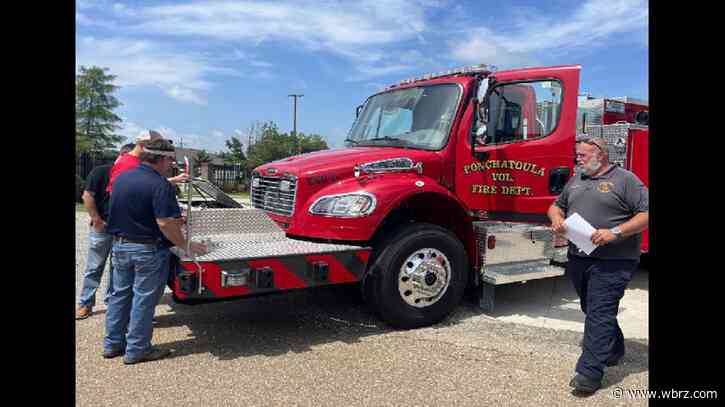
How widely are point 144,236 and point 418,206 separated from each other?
2419 mm

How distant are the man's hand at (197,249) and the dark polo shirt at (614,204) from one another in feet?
8.79

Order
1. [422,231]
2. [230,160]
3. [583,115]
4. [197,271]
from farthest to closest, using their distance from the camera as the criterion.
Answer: [230,160], [583,115], [422,231], [197,271]

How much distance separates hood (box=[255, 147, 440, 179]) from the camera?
4.82 metres

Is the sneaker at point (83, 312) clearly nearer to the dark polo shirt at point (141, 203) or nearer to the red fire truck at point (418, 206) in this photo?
the red fire truck at point (418, 206)

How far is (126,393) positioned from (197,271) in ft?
2.89

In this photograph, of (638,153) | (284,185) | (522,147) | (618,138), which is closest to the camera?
(284,185)

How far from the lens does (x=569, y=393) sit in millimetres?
3520

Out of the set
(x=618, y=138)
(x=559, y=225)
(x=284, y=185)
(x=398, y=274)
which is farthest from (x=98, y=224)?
(x=618, y=138)

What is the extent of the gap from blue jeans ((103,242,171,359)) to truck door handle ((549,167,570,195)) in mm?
3747

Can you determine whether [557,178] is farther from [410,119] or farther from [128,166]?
[128,166]

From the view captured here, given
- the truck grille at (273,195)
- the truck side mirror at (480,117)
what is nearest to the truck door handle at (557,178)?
the truck side mirror at (480,117)

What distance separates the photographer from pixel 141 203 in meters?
3.89
